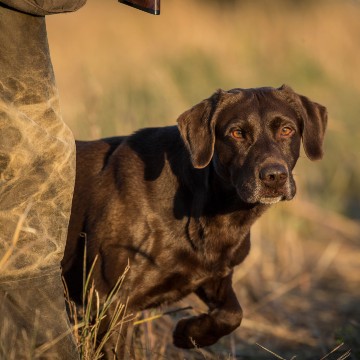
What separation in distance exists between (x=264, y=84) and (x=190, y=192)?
7576 millimetres

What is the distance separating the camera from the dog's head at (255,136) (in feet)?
16.1

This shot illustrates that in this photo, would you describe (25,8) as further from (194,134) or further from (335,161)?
(335,161)

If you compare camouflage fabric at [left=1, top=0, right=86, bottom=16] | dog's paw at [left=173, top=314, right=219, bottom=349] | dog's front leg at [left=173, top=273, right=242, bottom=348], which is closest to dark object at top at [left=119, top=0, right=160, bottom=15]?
camouflage fabric at [left=1, top=0, right=86, bottom=16]

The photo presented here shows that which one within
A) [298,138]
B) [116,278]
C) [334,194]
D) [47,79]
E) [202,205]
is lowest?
[334,194]

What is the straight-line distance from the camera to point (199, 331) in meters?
5.52

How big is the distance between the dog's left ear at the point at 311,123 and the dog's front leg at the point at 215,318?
1.00 meters

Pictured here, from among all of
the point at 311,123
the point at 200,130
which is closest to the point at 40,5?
the point at 200,130

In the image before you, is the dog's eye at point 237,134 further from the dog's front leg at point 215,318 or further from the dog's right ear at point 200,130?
the dog's front leg at point 215,318

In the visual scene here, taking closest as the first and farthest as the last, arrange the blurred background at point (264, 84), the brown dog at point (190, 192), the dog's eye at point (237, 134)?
1. the brown dog at point (190, 192)
2. the dog's eye at point (237, 134)
3. the blurred background at point (264, 84)

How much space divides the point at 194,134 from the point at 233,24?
10.6m

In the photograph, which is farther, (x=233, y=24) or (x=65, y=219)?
(x=233, y=24)

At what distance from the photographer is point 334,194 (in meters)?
10.9

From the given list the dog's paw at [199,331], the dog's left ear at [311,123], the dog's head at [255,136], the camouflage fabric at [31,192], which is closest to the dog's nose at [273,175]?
the dog's head at [255,136]

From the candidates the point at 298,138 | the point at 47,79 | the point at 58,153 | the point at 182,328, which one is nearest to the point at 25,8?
the point at 47,79
